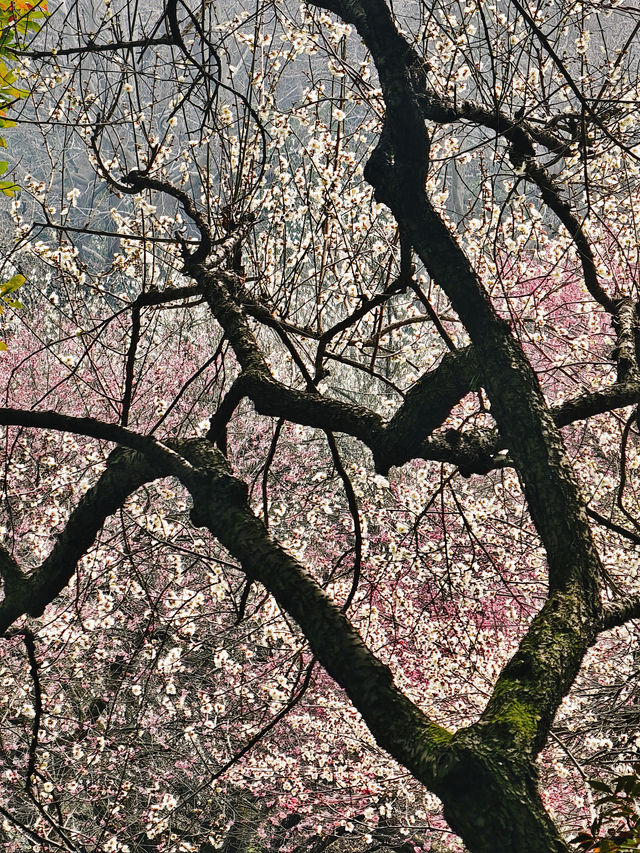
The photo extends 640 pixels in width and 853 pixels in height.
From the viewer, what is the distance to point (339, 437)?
11.6 m

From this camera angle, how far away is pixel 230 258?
12.4ft

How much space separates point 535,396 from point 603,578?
1.82 ft

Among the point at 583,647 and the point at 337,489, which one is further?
the point at 337,489

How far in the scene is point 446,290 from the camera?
261cm

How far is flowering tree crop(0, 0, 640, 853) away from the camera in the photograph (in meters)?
2.16

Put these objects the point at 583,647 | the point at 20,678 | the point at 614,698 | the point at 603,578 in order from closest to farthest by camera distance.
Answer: the point at 583,647
the point at 603,578
the point at 614,698
the point at 20,678

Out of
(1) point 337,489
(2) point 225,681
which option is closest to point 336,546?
(1) point 337,489

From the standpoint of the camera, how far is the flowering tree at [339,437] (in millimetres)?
2158

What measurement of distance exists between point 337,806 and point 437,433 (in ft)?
24.2

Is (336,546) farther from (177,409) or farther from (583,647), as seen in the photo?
(583,647)

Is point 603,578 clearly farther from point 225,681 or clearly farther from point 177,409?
point 177,409

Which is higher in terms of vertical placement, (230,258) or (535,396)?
(230,258)

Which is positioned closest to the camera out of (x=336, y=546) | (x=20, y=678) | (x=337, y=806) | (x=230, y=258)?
(x=230, y=258)

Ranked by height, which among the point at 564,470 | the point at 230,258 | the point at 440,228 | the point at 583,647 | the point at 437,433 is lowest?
the point at 583,647
